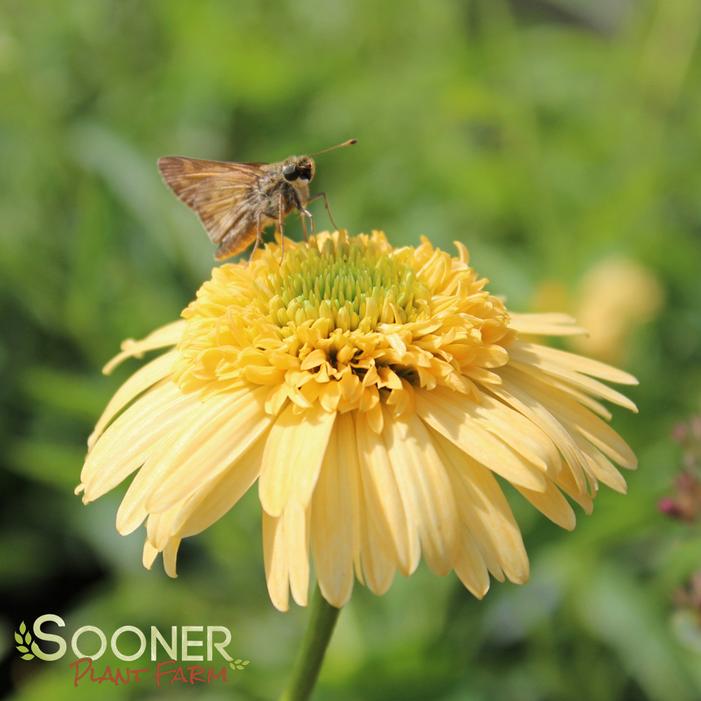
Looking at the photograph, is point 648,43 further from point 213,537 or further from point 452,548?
point 452,548

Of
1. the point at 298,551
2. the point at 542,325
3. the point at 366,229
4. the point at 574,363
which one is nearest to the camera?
the point at 298,551

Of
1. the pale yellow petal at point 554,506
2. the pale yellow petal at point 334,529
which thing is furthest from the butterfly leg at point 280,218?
the pale yellow petal at point 554,506

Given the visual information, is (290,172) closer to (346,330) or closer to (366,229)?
(346,330)

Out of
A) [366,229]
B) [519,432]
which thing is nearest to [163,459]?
[519,432]

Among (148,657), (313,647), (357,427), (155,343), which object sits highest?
(357,427)

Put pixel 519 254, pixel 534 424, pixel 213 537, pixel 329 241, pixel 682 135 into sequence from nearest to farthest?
pixel 534 424 < pixel 329 241 < pixel 213 537 < pixel 519 254 < pixel 682 135

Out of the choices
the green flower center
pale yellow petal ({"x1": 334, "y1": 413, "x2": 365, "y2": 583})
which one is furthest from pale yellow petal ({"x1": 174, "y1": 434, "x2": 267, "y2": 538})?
the green flower center

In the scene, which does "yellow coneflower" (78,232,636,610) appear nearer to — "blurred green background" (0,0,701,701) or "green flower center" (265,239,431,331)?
"green flower center" (265,239,431,331)

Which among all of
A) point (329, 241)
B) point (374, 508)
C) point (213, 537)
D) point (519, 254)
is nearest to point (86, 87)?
point (519, 254)
